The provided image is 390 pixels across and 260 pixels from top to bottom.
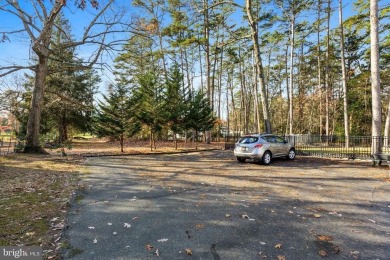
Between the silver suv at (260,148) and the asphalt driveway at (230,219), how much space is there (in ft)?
11.4

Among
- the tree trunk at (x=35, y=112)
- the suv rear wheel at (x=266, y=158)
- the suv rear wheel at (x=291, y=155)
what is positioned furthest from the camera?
the tree trunk at (x=35, y=112)

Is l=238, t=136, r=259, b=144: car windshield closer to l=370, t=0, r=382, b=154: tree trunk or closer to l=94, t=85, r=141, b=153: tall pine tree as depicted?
l=370, t=0, r=382, b=154: tree trunk

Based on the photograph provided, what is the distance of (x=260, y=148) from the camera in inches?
448

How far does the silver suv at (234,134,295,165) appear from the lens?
11383mm

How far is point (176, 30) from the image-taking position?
22.8 meters

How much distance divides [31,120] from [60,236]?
12.6 metres

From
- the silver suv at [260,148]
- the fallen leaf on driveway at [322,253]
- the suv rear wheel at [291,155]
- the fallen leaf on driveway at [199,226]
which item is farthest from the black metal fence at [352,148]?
the fallen leaf on driveway at [199,226]

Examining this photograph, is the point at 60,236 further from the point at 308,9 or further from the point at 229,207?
the point at 308,9

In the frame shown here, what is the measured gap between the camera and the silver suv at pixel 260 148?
37.3ft

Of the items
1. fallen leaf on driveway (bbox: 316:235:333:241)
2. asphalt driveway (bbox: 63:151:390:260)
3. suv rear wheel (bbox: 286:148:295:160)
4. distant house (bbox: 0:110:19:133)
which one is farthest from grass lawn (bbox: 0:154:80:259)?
distant house (bbox: 0:110:19:133)

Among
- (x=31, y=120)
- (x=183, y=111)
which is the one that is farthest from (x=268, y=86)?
(x=31, y=120)

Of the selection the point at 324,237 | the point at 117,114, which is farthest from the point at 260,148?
the point at 117,114

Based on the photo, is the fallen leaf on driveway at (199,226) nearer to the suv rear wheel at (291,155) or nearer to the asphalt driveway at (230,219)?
the asphalt driveway at (230,219)

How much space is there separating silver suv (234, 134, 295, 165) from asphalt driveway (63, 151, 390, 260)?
11.4 ft
